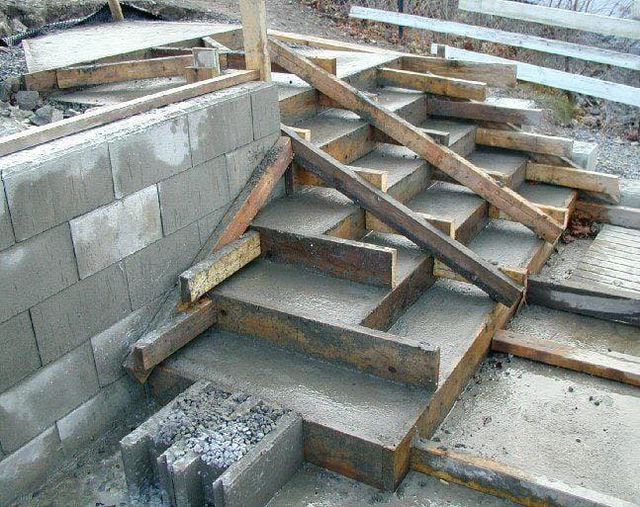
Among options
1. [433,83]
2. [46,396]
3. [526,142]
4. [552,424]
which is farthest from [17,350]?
[526,142]

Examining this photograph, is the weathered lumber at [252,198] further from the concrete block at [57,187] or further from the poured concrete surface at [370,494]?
the poured concrete surface at [370,494]

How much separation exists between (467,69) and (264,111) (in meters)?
3.14

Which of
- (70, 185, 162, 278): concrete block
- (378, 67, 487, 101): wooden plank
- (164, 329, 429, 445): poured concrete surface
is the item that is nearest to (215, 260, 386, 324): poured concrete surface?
(164, 329, 429, 445): poured concrete surface

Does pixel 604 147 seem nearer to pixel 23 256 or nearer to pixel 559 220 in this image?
pixel 559 220

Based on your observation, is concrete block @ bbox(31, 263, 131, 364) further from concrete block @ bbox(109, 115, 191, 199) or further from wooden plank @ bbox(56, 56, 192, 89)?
wooden plank @ bbox(56, 56, 192, 89)

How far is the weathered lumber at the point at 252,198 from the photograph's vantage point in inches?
175

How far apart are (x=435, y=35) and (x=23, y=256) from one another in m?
10.9

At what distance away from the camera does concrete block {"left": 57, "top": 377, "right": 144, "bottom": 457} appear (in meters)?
3.70

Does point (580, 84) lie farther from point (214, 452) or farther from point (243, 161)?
point (214, 452)

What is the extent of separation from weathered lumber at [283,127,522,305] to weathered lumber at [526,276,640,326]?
27.1 inches

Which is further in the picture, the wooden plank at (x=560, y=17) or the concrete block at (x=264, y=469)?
the wooden plank at (x=560, y=17)

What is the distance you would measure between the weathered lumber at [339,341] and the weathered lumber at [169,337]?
0.11 metres

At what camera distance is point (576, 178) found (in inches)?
260

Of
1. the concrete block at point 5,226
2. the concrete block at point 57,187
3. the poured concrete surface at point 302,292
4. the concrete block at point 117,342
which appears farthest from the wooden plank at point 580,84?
the concrete block at point 5,226
